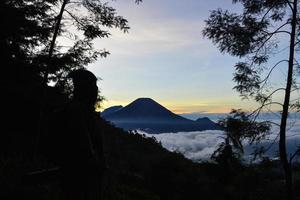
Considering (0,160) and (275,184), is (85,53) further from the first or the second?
(275,184)

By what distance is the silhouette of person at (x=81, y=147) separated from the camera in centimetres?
371

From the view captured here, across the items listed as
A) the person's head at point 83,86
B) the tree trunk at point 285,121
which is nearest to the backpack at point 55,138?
the person's head at point 83,86

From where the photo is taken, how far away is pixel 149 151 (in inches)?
1683

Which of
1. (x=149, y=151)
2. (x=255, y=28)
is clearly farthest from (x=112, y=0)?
(x=149, y=151)

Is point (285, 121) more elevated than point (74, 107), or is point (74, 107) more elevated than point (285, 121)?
point (285, 121)

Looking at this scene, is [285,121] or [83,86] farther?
[285,121]

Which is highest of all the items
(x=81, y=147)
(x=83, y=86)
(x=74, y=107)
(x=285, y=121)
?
(x=285, y=121)

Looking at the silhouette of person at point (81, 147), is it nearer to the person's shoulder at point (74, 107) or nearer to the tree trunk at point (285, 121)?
the person's shoulder at point (74, 107)

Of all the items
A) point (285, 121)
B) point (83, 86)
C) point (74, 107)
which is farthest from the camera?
point (285, 121)

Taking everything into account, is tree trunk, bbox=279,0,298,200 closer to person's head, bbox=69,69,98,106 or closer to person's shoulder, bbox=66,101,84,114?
person's head, bbox=69,69,98,106

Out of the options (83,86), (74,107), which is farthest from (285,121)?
(74,107)

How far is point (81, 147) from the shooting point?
3723 millimetres

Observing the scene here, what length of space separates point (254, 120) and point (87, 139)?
13.4 meters

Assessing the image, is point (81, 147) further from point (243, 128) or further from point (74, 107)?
point (243, 128)
